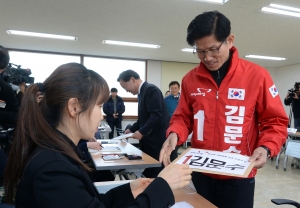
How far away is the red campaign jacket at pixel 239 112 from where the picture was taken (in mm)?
1092

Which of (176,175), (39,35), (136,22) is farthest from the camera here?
(39,35)

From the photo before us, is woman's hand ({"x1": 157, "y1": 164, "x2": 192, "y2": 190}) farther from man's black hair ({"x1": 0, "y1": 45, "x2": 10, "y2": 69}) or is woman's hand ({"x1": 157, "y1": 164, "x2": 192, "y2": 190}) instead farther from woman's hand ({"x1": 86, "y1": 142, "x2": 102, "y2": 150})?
woman's hand ({"x1": 86, "y1": 142, "x2": 102, "y2": 150})

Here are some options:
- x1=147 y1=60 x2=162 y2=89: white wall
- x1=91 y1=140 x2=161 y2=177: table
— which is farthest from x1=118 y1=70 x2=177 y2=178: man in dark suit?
x1=147 y1=60 x2=162 y2=89: white wall

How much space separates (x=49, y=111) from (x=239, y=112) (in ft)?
2.66

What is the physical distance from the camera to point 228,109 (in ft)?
3.74

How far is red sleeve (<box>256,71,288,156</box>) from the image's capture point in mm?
1053

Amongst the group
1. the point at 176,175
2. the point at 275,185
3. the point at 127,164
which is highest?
the point at 176,175

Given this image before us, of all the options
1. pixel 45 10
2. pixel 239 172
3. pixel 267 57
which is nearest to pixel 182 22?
pixel 45 10

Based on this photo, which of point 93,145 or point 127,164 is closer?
point 127,164

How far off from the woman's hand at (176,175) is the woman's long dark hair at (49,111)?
0.92 ft

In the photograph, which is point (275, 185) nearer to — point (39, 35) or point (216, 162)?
point (216, 162)

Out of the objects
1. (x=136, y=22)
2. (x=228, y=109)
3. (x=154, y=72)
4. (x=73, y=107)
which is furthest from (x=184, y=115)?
(x=154, y=72)

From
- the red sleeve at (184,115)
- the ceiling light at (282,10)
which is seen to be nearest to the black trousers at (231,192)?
the red sleeve at (184,115)

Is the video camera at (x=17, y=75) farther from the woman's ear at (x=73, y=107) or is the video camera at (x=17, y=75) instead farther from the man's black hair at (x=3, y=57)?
the woman's ear at (x=73, y=107)
